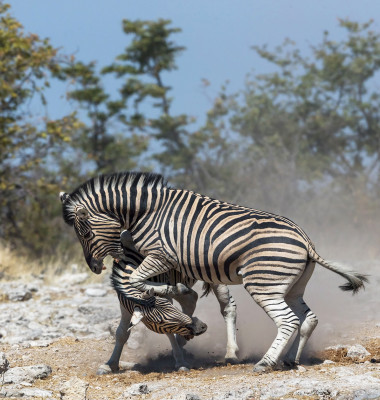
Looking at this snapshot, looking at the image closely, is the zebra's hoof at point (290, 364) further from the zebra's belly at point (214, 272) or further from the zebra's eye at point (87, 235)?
the zebra's eye at point (87, 235)

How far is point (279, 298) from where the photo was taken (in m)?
6.97

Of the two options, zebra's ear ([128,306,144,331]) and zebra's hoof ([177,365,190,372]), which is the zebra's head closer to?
zebra's ear ([128,306,144,331])

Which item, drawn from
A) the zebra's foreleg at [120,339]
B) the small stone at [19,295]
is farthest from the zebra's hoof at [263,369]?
the small stone at [19,295]

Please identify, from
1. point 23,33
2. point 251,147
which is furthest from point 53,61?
point 251,147

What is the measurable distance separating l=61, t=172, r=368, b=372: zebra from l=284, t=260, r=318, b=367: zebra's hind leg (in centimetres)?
1

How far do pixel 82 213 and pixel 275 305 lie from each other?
2.21 meters

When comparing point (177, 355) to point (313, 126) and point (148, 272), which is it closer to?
point (148, 272)

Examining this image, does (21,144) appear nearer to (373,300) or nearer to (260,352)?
(373,300)

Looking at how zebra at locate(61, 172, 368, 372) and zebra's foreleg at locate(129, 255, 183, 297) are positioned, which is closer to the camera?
zebra at locate(61, 172, 368, 372)

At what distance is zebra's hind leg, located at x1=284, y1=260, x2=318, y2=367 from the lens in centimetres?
722

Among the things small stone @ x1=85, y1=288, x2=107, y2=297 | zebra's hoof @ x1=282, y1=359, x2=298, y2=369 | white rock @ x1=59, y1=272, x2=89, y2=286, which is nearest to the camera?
zebra's hoof @ x1=282, y1=359, x2=298, y2=369

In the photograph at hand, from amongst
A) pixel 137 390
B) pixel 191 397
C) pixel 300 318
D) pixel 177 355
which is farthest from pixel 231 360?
pixel 191 397

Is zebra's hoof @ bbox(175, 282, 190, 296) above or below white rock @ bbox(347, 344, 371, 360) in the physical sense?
above

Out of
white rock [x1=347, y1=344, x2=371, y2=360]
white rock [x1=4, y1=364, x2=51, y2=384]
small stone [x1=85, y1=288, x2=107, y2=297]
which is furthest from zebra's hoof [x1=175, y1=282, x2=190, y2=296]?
small stone [x1=85, y1=288, x2=107, y2=297]
